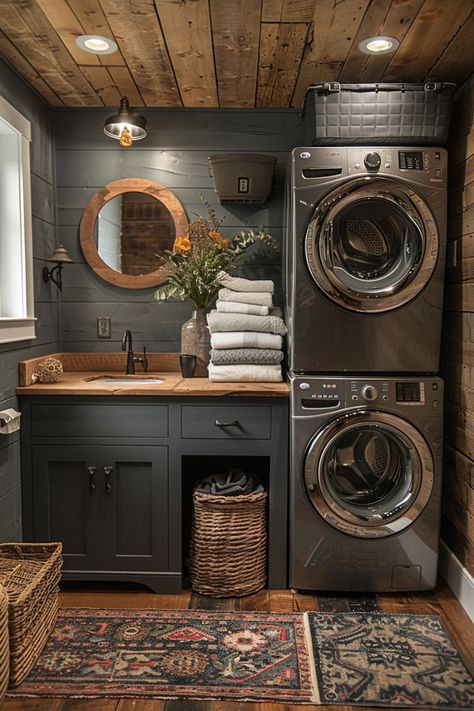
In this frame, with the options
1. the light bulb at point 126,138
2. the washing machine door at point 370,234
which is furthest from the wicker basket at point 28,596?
the light bulb at point 126,138

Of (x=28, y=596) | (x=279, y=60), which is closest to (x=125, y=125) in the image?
(x=279, y=60)

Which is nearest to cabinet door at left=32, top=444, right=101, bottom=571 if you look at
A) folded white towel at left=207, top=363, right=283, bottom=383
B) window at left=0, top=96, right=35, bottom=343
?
window at left=0, top=96, right=35, bottom=343

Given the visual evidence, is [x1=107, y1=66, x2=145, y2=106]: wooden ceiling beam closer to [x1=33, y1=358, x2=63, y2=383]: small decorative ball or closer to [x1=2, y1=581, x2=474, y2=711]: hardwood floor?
[x1=33, y1=358, x2=63, y2=383]: small decorative ball

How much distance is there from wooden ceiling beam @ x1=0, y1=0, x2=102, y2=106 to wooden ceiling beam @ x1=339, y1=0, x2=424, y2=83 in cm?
118

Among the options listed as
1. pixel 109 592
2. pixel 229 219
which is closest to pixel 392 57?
pixel 229 219

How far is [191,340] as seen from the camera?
124 inches

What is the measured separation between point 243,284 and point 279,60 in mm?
1007

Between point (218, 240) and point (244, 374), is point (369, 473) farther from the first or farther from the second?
point (218, 240)

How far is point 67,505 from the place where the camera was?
9.04 feet

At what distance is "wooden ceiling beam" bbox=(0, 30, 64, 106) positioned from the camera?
2.49 meters

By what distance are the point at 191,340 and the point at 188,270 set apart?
35cm

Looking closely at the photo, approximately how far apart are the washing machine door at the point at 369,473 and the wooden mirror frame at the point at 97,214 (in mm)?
1305

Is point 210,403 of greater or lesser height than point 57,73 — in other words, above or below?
below

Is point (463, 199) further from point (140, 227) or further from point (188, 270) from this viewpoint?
point (140, 227)
